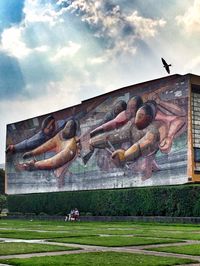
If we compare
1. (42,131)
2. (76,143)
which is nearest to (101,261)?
(76,143)

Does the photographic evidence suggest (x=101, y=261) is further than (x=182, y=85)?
No

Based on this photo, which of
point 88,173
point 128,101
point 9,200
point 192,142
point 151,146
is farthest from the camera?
point 9,200

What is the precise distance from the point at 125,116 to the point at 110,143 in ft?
9.06

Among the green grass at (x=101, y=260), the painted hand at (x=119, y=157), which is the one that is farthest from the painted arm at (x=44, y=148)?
the green grass at (x=101, y=260)

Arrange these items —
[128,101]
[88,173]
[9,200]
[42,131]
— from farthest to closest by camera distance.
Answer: [9,200], [42,131], [88,173], [128,101]

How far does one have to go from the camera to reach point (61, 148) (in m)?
46.9

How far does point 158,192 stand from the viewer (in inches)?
1399

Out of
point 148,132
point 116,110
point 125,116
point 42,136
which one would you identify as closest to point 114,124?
point 116,110

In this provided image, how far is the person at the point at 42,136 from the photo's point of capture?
161 ft

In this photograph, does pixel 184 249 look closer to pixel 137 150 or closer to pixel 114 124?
pixel 137 150

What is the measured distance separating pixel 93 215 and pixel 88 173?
12.4 feet

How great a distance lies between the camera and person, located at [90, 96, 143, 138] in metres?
39.1

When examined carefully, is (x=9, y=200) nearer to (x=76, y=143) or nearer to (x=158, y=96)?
(x=76, y=143)

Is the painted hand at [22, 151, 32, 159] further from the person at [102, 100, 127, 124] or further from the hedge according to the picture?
the person at [102, 100, 127, 124]
